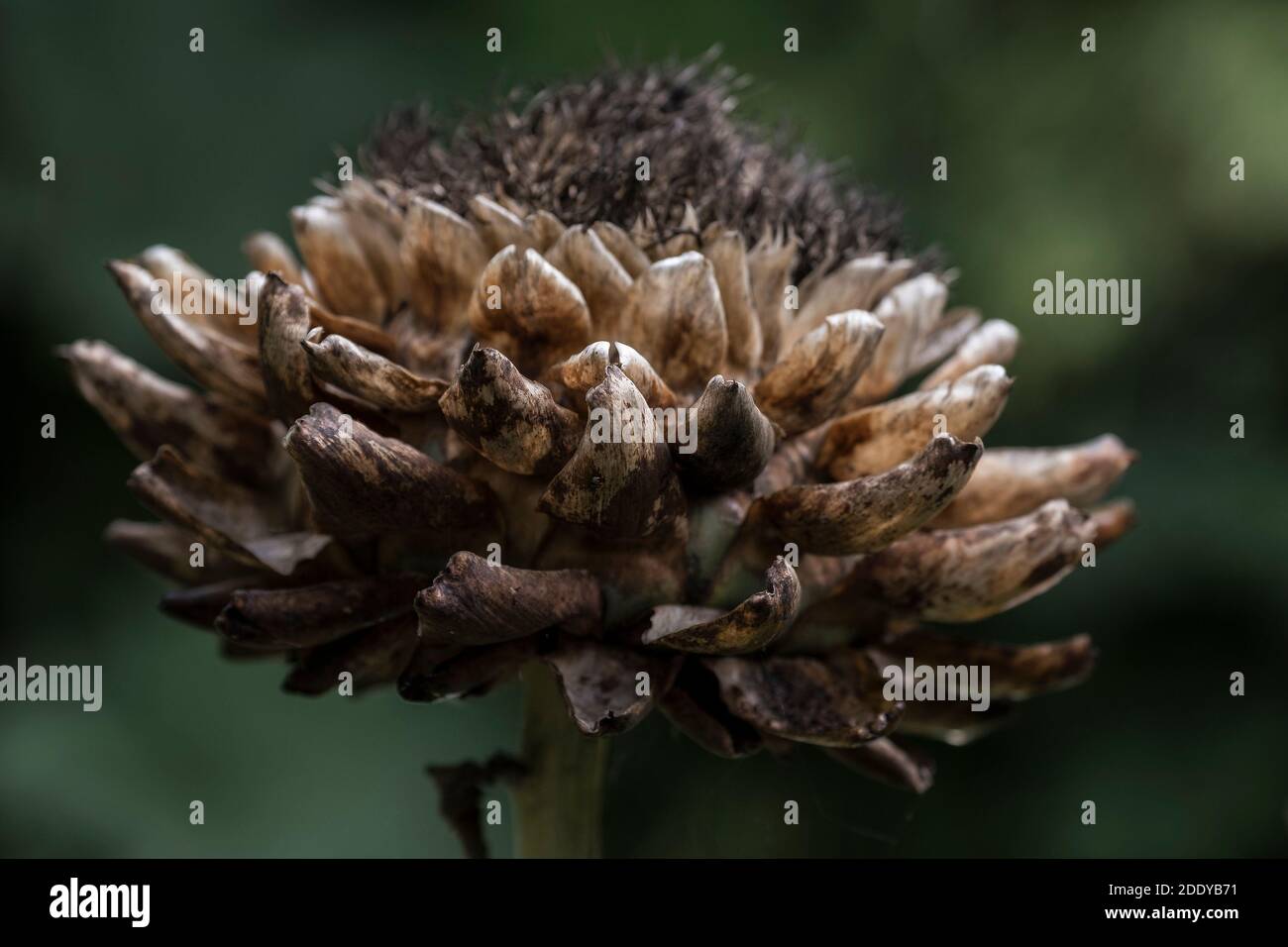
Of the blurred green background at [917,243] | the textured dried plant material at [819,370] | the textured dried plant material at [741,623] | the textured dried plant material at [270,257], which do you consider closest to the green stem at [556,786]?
the textured dried plant material at [741,623]

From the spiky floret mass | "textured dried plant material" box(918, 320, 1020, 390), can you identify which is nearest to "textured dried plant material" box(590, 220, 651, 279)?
the spiky floret mass

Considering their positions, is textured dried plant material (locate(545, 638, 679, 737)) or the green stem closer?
textured dried plant material (locate(545, 638, 679, 737))

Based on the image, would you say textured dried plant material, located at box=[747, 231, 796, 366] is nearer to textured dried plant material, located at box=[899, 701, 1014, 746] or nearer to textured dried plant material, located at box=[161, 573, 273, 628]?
textured dried plant material, located at box=[899, 701, 1014, 746]

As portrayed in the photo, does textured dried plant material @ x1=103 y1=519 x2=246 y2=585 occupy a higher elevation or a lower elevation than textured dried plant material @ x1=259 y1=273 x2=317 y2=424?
lower

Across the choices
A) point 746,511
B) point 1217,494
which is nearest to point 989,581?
point 746,511

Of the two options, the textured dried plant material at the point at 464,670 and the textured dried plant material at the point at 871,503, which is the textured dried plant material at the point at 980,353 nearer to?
the textured dried plant material at the point at 871,503

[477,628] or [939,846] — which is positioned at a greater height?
[477,628]

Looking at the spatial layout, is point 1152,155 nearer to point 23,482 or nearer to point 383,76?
point 383,76
